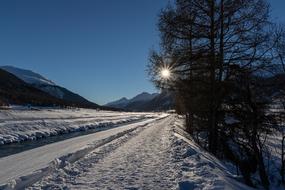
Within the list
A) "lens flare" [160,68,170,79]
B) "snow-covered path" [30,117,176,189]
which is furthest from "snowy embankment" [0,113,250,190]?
"lens flare" [160,68,170,79]

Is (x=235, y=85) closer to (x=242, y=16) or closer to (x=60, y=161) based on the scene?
(x=242, y=16)

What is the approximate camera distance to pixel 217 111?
13.3 metres

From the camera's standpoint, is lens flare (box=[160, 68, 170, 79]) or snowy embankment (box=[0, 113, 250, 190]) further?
lens flare (box=[160, 68, 170, 79])

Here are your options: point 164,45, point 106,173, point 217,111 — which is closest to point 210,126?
point 217,111

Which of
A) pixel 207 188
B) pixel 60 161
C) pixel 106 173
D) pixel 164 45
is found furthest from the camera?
pixel 164 45

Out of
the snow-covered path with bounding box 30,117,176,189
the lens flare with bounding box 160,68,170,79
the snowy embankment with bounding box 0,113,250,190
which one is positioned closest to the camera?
the snowy embankment with bounding box 0,113,250,190

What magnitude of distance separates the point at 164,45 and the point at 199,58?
1684 millimetres

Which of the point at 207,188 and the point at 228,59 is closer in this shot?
the point at 207,188

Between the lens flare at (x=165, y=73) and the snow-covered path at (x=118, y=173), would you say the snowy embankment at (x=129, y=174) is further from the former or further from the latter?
the lens flare at (x=165, y=73)

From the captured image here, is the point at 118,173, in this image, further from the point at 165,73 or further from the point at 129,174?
the point at 165,73

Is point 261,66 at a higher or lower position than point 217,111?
higher

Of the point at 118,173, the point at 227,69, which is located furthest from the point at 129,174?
the point at 227,69

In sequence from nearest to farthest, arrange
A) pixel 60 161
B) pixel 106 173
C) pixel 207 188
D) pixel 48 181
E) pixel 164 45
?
pixel 207 188
pixel 48 181
pixel 106 173
pixel 60 161
pixel 164 45

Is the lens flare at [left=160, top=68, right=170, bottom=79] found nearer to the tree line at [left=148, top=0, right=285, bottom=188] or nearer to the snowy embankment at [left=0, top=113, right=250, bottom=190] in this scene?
the tree line at [left=148, top=0, right=285, bottom=188]
